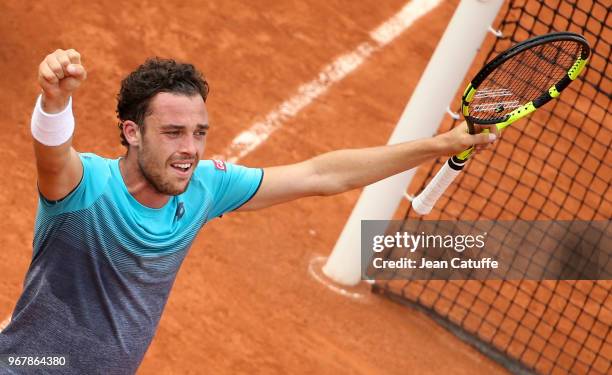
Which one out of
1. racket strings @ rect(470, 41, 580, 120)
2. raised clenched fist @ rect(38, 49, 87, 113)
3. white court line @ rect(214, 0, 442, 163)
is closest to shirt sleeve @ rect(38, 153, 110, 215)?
raised clenched fist @ rect(38, 49, 87, 113)

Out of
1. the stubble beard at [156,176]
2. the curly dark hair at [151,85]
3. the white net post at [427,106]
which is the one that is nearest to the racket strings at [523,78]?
the curly dark hair at [151,85]

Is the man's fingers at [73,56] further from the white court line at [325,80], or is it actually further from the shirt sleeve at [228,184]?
the white court line at [325,80]

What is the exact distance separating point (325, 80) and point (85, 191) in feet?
21.8

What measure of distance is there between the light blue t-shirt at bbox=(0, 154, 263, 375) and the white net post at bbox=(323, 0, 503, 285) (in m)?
3.75

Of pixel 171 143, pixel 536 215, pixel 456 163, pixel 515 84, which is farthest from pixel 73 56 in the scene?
pixel 536 215

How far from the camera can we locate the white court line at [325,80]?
9467 mm

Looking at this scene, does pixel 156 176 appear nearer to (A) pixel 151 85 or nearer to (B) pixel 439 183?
(A) pixel 151 85

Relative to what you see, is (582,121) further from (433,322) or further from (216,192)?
(216,192)

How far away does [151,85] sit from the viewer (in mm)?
4363

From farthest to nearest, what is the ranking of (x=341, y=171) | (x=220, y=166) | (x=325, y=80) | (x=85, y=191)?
(x=325, y=80) → (x=341, y=171) → (x=220, y=166) → (x=85, y=191)

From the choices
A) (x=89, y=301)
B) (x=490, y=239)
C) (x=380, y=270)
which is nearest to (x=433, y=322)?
(x=380, y=270)

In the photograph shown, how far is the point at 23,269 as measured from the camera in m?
7.47

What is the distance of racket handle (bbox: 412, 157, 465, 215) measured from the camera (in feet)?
16.5

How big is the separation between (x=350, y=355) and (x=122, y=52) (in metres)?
4.00
